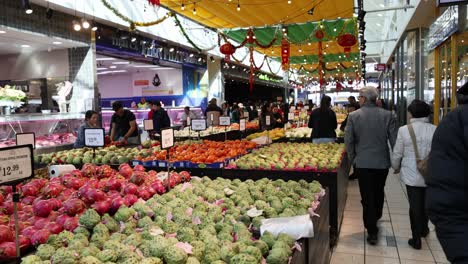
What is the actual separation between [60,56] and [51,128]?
2.83m

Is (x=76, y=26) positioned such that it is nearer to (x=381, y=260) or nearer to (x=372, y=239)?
(x=372, y=239)

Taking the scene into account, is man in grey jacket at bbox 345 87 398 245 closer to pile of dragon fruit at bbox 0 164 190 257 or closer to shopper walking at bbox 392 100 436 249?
shopper walking at bbox 392 100 436 249

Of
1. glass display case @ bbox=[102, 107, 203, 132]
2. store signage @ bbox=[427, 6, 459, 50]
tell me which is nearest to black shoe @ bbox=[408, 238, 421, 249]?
store signage @ bbox=[427, 6, 459, 50]

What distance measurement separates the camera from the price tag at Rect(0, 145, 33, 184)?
6.65 ft

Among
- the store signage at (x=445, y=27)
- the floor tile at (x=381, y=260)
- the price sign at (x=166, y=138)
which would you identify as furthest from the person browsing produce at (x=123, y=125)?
the store signage at (x=445, y=27)

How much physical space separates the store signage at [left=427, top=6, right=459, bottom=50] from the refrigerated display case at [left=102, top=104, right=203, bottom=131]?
7797 millimetres

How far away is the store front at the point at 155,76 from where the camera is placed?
42.1 feet

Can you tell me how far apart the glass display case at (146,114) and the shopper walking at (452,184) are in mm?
9710

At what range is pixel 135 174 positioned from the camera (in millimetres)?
3654

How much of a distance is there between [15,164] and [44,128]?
21.1ft

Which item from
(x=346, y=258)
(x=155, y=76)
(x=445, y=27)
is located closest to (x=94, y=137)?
(x=346, y=258)

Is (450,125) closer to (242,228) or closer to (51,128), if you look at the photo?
(242,228)

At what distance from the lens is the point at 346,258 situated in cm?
438

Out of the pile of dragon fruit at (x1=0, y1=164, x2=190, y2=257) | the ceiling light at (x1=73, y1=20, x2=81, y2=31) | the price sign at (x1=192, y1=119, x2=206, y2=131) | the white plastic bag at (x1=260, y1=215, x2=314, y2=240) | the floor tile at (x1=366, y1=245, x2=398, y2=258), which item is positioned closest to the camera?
the pile of dragon fruit at (x1=0, y1=164, x2=190, y2=257)
